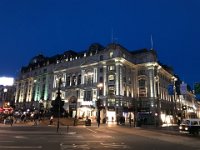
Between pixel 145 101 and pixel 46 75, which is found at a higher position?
pixel 46 75

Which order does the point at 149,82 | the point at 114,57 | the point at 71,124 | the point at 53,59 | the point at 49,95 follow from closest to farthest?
1. the point at 71,124
2. the point at 114,57
3. the point at 149,82
4. the point at 49,95
5. the point at 53,59

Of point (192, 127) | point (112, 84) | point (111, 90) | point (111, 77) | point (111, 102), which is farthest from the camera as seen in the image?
point (111, 77)

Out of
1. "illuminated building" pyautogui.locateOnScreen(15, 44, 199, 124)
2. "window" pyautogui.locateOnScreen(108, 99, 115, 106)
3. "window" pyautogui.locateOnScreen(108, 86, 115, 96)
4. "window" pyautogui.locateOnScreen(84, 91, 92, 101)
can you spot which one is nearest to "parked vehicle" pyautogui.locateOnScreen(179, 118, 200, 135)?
"illuminated building" pyautogui.locateOnScreen(15, 44, 199, 124)

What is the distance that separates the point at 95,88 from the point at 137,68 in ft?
60.5

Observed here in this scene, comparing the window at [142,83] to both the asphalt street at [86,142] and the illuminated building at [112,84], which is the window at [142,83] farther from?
the asphalt street at [86,142]

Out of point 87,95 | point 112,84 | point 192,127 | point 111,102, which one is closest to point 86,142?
point 192,127

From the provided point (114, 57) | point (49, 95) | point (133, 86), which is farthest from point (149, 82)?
point (49, 95)

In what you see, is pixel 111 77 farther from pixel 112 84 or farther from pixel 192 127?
pixel 192 127

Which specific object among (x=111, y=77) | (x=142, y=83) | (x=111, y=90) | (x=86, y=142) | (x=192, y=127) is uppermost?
(x=111, y=77)

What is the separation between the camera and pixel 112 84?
7138 centimetres

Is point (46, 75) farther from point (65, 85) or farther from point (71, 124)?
point (71, 124)

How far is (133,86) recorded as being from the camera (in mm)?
78375

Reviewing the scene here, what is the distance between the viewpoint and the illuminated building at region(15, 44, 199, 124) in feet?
231

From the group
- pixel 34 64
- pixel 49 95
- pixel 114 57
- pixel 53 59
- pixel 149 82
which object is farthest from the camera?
pixel 34 64
